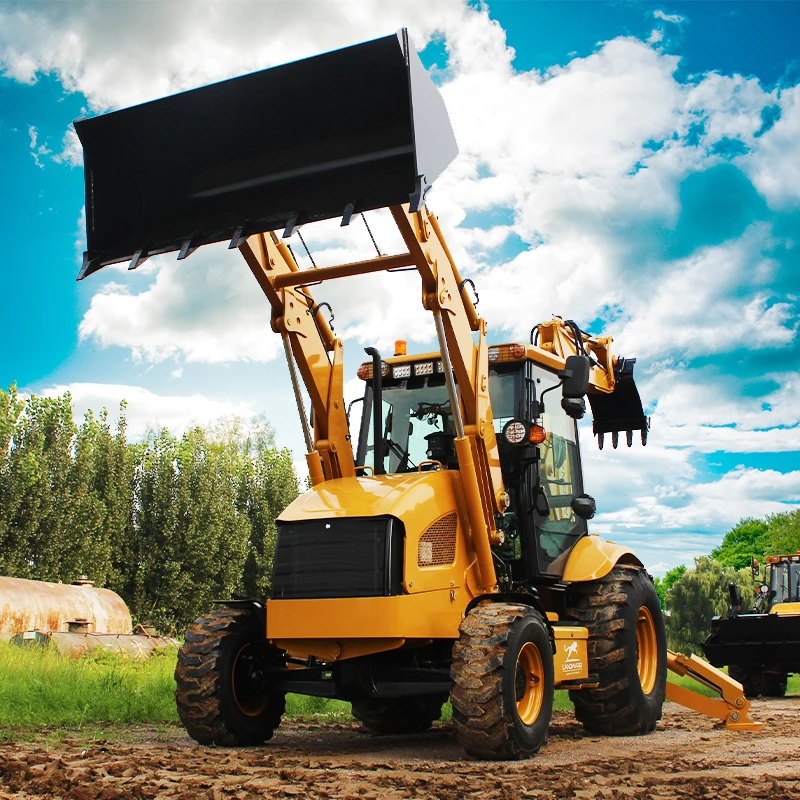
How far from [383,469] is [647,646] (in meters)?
3.11

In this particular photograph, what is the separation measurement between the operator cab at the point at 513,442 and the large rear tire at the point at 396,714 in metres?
1.63

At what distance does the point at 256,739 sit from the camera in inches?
306

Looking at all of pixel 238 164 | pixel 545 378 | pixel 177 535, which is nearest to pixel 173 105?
pixel 238 164

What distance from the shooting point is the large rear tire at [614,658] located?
8453mm

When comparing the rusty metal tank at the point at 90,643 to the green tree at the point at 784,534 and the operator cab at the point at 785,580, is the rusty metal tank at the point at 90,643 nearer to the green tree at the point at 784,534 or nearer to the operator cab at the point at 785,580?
the operator cab at the point at 785,580

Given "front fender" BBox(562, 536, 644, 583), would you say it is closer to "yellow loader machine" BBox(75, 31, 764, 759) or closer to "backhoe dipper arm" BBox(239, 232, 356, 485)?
"yellow loader machine" BBox(75, 31, 764, 759)

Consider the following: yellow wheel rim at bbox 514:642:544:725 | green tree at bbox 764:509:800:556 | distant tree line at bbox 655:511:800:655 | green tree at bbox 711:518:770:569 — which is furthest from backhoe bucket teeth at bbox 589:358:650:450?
green tree at bbox 711:518:770:569

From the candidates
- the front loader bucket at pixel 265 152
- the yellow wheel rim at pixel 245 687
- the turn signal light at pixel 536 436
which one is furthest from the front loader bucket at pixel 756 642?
the front loader bucket at pixel 265 152

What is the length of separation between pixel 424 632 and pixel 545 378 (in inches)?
116

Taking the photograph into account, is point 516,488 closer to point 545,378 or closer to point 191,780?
point 545,378

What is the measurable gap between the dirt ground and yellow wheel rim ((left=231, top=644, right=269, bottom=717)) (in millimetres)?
312

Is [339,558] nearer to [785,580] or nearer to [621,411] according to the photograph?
[621,411]

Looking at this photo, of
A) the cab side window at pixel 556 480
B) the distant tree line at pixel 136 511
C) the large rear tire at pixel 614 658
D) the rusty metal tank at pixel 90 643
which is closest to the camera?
the large rear tire at pixel 614 658

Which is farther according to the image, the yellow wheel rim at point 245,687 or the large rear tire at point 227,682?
the yellow wheel rim at point 245,687
